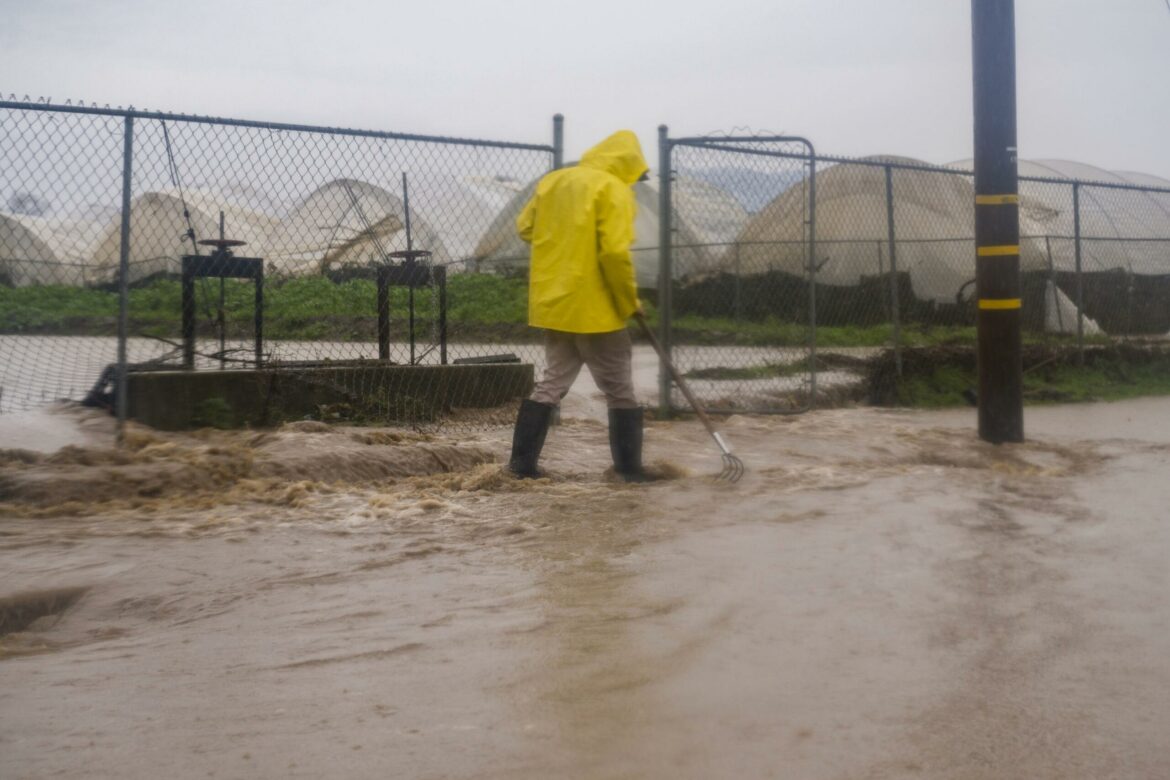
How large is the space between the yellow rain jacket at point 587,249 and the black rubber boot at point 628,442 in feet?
1.58

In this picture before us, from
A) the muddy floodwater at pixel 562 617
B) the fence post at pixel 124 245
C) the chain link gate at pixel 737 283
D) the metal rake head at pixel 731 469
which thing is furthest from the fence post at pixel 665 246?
the fence post at pixel 124 245

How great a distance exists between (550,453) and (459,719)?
175 inches

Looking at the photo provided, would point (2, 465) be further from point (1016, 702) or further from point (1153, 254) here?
point (1153, 254)

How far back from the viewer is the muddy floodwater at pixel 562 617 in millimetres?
2855

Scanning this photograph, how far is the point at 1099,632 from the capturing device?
3828 mm

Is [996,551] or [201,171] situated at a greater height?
[201,171]

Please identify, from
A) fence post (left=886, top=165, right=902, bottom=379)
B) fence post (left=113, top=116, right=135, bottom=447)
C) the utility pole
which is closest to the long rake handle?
the utility pole

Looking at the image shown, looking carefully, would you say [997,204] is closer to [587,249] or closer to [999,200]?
[999,200]

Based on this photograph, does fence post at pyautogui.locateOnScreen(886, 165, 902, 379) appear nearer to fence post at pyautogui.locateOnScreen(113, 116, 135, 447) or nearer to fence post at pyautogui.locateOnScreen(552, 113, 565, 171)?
fence post at pyautogui.locateOnScreen(552, 113, 565, 171)

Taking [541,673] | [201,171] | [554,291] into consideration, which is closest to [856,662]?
[541,673]

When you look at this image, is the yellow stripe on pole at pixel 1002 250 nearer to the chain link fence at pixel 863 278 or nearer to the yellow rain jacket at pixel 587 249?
the chain link fence at pixel 863 278

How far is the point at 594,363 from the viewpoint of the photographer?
21.8 ft

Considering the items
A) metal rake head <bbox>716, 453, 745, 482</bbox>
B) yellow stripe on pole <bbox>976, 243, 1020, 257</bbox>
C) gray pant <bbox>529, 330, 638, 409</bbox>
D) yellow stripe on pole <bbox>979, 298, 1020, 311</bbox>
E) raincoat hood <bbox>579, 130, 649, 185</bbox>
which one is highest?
raincoat hood <bbox>579, 130, 649, 185</bbox>

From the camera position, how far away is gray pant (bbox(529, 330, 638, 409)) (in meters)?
6.62
